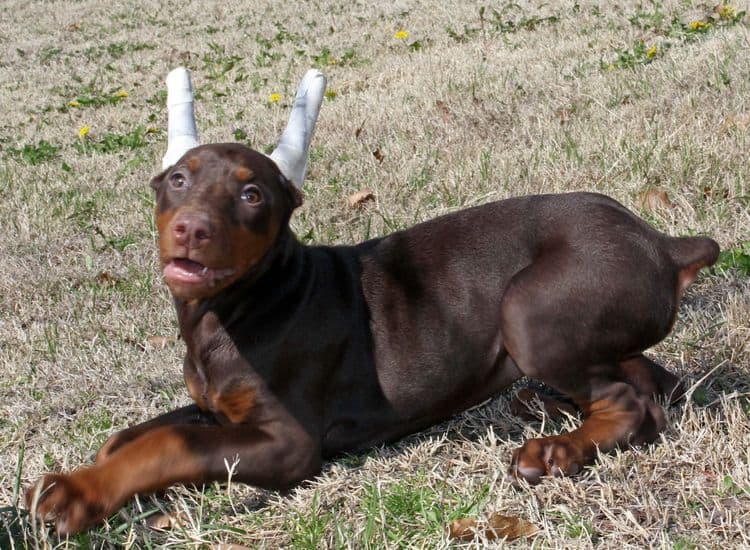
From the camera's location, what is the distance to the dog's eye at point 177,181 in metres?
3.01

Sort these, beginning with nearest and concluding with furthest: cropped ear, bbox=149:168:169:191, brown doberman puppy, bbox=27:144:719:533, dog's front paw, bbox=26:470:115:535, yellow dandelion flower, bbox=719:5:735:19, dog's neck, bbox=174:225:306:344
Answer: dog's front paw, bbox=26:470:115:535
brown doberman puppy, bbox=27:144:719:533
dog's neck, bbox=174:225:306:344
cropped ear, bbox=149:168:169:191
yellow dandelion flower, bbox=719:5:735:19

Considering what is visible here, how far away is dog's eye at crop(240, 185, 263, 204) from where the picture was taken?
297cm

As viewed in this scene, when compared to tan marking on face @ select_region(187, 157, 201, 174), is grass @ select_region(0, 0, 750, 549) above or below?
below

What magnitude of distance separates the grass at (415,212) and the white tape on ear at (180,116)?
1026mm

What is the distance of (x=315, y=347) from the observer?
312cm

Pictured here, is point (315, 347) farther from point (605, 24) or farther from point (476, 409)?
point (605, 24)

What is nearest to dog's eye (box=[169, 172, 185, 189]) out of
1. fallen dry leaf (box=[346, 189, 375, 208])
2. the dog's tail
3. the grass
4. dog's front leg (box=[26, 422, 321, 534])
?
dog's front leg (box=[26, 422, 321, 534])

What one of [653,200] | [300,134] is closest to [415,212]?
[653,200]

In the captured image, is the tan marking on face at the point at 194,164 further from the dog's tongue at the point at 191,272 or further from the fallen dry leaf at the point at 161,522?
the fallen dry leaf at the point at 161,522

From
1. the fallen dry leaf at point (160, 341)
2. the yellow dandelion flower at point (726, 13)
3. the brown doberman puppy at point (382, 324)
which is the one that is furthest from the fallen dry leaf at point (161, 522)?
the yellow dandelion flower at point (726, 13)

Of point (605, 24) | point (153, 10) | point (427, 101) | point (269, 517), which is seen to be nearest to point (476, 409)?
point (269, 517)

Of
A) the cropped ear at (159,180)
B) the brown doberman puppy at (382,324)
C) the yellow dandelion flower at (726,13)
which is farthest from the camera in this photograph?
the yellow dandelion flower at (726,13)

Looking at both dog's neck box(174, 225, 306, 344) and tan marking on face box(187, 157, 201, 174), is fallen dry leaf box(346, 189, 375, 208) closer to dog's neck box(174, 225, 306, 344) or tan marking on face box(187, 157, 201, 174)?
dog's neck box(174, 225, 306, 344)

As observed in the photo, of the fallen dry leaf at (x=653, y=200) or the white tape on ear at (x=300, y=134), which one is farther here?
the fallen dry leaf at (x=653, y=200)
